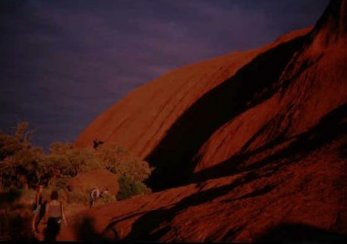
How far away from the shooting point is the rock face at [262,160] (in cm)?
991

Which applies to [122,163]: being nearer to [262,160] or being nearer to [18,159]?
[18,159]

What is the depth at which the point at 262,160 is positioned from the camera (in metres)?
16.8

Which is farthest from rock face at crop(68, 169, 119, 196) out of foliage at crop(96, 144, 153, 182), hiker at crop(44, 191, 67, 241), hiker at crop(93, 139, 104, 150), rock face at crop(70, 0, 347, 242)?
hiker at crop(93, 139, 104, 150)

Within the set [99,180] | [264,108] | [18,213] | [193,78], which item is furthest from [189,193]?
[193,78]

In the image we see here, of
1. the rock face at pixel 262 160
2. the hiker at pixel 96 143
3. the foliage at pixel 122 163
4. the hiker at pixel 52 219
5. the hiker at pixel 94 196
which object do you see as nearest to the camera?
the hiker at pixel 52 219

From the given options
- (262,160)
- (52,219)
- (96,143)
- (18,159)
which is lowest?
(52,219)

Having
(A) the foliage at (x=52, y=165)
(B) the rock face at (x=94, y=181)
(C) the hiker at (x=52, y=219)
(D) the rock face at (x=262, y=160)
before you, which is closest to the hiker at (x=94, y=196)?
(A) the foliage at (x=52, y=165)

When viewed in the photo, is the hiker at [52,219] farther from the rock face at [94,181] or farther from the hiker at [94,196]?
the rock face at [94,181]

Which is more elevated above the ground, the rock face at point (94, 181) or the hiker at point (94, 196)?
the rock face at point (94, 181)

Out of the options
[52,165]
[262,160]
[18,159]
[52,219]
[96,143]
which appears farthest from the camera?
[96,143]

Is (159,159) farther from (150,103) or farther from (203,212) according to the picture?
(203,212)

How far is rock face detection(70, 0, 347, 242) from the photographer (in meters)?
9.91

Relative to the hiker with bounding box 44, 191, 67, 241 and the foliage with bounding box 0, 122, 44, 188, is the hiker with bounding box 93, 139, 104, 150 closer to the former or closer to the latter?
the foliage with bounding box 0, 122, 44, 188

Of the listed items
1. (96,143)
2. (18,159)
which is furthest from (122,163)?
(96,143)
